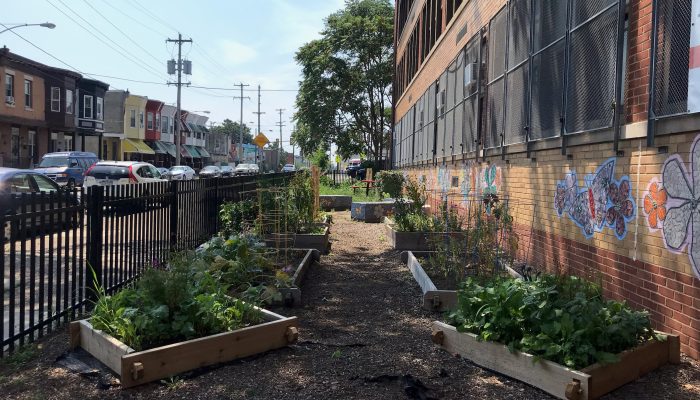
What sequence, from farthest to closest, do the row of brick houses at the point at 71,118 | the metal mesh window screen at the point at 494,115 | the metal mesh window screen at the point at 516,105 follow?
1. the row of brick houses at the point at 71,118
2. the metal mesh window screen at the point at 494,115
3. the metal mesh window screen at the point at 516,105

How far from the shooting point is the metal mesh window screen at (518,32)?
830 cm

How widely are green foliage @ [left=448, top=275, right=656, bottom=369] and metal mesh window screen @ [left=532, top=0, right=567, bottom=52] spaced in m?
3.56

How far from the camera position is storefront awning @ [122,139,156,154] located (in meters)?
54.4

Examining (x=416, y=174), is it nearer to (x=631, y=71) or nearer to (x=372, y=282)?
(x=372, y=282)

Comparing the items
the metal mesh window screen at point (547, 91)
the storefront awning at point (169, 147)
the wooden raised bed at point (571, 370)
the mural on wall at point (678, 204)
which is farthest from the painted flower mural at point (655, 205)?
the storefront awning at point (169, 147)

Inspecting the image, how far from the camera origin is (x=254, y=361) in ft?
15.5

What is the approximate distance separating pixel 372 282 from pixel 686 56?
189 inches

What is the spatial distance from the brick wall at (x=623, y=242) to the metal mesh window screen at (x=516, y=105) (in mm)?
475

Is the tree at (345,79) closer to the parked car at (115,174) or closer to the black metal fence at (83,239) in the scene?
the parked car at (115,174)

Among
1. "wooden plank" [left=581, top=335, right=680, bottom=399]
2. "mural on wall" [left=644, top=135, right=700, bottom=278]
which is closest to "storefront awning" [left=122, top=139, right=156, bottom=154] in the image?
"mural on wall" [left=644, top=135, right=700, bottom=278]

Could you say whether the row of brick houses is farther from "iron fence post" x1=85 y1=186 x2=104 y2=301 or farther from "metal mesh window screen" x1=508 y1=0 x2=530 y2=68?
"metal mesh window screen" x1=508 y1=0 x2=530 y2=68

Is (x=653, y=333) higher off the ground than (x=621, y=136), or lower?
lower

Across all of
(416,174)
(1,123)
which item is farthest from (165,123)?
(416,174)

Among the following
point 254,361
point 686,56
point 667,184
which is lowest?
point 254,361
